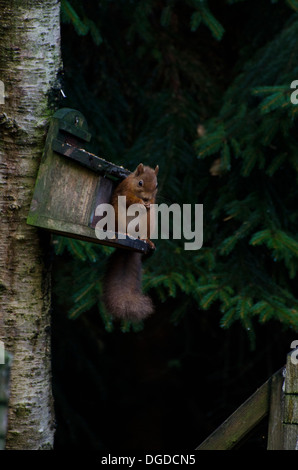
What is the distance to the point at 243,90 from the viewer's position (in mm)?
3451

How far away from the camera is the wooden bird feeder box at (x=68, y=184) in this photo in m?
2.17

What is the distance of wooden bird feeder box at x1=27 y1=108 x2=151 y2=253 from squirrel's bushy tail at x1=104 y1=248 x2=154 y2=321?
1.01ft

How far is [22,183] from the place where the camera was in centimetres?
226

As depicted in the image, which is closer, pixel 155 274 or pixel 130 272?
pixel 130 272

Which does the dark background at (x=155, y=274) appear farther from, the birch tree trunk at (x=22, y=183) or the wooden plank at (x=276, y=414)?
the wooden plank at (x=276, y=414)

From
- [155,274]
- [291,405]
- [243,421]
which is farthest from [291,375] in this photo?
[155,274]

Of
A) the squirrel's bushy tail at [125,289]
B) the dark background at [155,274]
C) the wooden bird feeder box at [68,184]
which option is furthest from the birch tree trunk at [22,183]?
the dark background at [155,274]

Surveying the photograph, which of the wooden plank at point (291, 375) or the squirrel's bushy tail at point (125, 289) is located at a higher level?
the squirrel's bushy tail at point (125, 289)

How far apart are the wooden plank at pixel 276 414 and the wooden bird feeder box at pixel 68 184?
82 cm

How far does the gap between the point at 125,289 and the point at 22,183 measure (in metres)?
0.65

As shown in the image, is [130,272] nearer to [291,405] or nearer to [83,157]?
[83,157]
